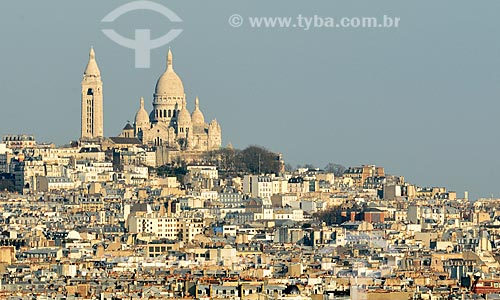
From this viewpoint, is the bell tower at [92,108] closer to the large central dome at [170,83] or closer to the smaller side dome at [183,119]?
the smaller side dome at [183,119]

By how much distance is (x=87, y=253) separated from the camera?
3474 inches

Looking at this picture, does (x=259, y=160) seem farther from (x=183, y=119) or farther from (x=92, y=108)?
(x=183, y=119)

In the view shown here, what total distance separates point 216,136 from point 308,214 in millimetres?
41746

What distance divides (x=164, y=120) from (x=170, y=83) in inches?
85.4

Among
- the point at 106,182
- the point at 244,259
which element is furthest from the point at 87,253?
the point at 106,182

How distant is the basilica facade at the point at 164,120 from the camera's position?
159875mm

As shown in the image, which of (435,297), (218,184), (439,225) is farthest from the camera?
(218,184)

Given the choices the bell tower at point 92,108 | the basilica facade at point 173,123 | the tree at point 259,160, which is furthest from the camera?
the basilica facade at point 173,123

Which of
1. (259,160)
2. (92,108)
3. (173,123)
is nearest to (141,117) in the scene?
(173,123)

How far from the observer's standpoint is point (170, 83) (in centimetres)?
17075

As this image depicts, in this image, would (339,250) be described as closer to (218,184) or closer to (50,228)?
(50,228)

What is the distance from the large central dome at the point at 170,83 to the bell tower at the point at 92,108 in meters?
10.3

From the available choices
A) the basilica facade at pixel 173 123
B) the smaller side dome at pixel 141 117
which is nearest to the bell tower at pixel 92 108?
the basilica facade at pixel 173 123

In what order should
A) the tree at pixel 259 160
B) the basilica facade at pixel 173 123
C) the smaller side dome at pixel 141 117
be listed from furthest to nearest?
the smaller side dome at pixel 141 117
the basilica facade at pixel 173 123
the tree at pixel 259 160
